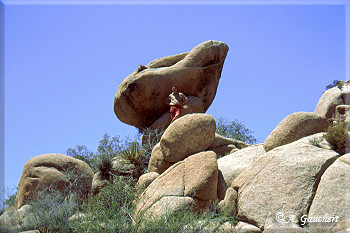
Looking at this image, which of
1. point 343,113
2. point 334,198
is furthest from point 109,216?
point 343,113

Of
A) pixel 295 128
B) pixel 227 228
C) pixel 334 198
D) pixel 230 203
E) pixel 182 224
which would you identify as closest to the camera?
pixel 334 198

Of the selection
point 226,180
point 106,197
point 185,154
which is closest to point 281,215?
point 226,180

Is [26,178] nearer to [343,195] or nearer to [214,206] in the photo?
[214,206]

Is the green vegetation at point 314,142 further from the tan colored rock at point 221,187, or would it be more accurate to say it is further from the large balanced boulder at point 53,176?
the large balanced boulder at point 53,176

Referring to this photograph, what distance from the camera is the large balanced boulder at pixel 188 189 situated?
11.2m

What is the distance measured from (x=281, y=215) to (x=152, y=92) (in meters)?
11.0

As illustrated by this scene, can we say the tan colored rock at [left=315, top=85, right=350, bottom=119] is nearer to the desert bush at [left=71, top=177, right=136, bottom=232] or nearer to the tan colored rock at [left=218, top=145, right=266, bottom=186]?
the tan colored rock at [left=218, top=145, right=266, bottom=186]

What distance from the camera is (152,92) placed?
19453 millimetres

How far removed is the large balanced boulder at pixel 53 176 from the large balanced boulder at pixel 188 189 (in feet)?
16.3

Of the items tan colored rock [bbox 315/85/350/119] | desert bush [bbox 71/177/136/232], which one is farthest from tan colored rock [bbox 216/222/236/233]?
tan colored rock [bbox 315/85/350/119]

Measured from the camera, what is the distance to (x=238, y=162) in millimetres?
12812

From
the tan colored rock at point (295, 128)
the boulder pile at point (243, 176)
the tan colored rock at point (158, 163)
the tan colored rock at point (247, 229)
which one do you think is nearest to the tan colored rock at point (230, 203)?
the boulder pile at point (243, 176)

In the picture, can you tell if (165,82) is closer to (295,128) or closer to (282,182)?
(295,128)

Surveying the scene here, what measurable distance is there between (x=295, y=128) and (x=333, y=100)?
631 centimetres
